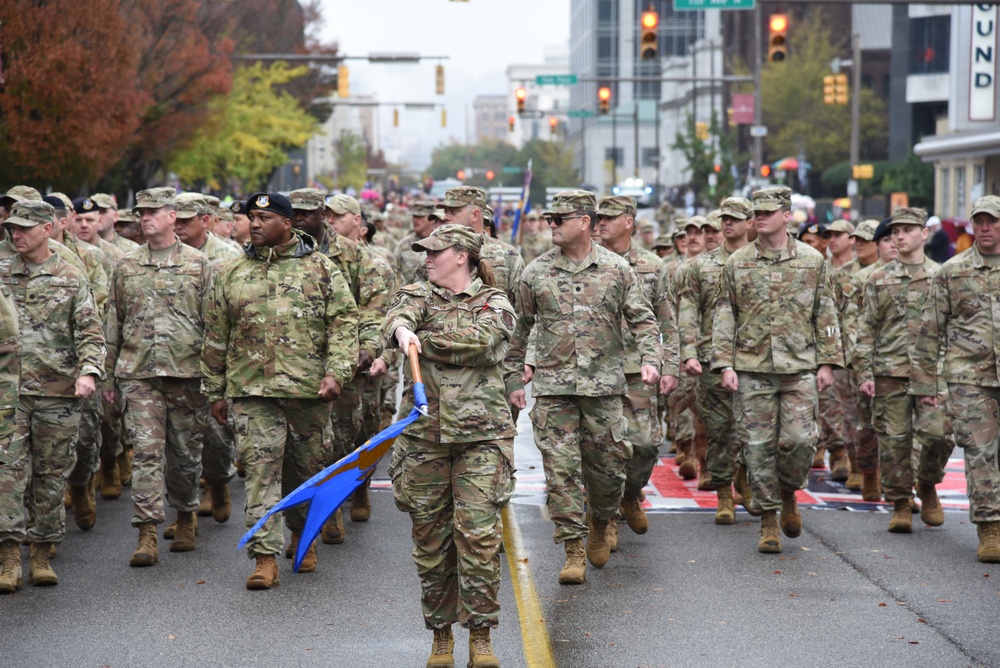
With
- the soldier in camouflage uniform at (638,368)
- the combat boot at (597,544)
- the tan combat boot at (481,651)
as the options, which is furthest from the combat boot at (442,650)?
the soldier in camouflage uniform at (638,368)

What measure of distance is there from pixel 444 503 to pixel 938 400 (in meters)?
4.70

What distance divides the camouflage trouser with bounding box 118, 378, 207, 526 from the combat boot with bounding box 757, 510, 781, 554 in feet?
12.6

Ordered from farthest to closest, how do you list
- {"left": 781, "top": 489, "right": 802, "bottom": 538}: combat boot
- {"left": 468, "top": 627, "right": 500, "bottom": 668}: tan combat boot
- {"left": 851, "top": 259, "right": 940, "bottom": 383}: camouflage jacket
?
{"left": 851, "top": 259, "right": 940, "bottom": 383}: camouflage jacket → {"left": 781, "top": 489, "right": 802, "bottom": 538}: combat boot → {"left": 468, "top": 627, "right": 500, "bottom": 668}: tan combat boot

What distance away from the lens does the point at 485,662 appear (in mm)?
6938

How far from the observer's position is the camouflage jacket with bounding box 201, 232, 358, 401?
28.8ft

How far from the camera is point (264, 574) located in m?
8.72

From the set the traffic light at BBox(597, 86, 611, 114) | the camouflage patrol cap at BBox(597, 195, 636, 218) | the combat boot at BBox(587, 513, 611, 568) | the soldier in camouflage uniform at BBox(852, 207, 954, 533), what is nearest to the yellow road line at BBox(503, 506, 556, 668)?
the combat boot at BBox(587, 513, 611, 568)

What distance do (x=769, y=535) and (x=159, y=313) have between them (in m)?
4.33

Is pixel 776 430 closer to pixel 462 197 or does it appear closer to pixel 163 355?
pixel 462 197

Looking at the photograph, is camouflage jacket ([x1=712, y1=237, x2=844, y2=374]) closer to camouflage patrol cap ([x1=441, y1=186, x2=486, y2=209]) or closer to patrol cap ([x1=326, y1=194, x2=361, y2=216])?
camouflage patrol cap ([x1=441, y1=186, x2=486, y2=209])

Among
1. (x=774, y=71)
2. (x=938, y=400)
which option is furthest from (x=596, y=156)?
(x=938, y=400)

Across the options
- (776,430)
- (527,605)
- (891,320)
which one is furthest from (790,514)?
(527,605)

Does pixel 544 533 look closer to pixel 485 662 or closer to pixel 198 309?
pixel 198 309

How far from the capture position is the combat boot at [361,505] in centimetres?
1101
